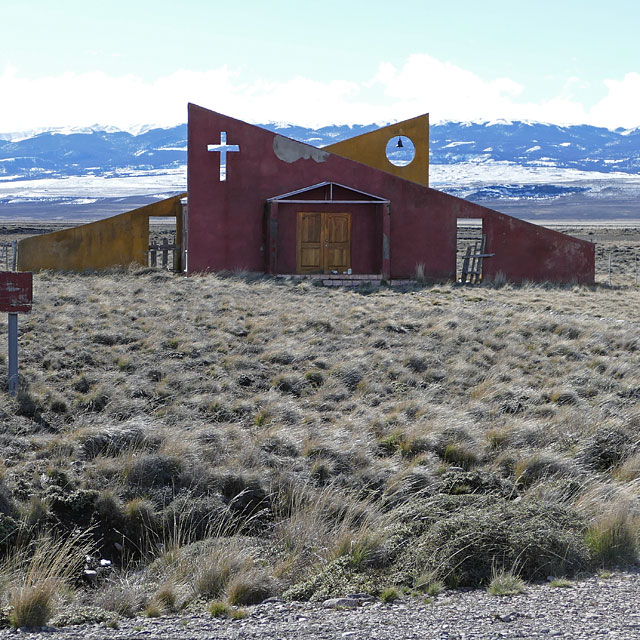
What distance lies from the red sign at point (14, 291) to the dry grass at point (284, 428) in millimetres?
909

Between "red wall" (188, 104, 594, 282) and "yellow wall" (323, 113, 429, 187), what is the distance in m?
4.01

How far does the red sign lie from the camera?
888 centimetres

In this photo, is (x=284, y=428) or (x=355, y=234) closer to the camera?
(x=284, y=428)

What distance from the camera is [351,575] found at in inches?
235

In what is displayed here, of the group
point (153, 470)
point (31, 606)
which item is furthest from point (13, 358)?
point (31, 606)

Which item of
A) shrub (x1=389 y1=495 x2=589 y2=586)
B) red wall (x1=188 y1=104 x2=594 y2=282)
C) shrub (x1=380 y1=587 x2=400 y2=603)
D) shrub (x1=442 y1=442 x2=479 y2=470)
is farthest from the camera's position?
red wall (x1=188 y1=104 x2=594 y2=282)

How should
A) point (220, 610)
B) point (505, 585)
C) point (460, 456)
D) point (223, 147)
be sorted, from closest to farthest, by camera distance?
1. point (220, 610)
2. point (505, 585)
3. point (460, 456)
4. point (223, 147)

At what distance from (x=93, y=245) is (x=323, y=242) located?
6.34 m

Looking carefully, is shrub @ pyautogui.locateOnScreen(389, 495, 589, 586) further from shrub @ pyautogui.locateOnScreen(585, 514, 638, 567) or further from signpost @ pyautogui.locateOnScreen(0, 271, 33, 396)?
signpost @ pyautogui.locateOnScreen(0, 271, 33, 396)

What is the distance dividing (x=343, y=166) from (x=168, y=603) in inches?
712

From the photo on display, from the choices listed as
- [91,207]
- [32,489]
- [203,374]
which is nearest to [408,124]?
[203,374]

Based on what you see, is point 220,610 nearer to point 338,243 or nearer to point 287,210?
point 287,210

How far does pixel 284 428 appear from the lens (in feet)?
29.1

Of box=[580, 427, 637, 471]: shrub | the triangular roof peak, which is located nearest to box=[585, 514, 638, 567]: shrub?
box=[580, 427, 637, 471]: shrub
